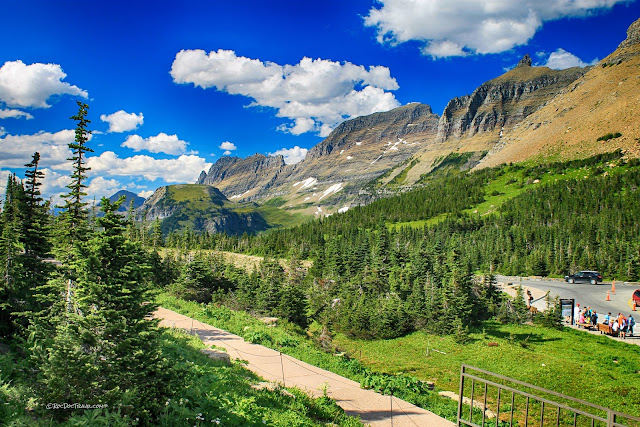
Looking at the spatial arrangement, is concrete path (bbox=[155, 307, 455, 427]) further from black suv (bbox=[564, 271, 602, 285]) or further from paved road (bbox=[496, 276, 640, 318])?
black suv (bbox=[564, 271, 602, 285])

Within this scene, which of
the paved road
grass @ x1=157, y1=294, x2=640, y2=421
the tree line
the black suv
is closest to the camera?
the tree line

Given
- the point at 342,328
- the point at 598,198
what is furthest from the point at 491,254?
the point at 342,328

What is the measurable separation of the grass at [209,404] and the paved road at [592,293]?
39.0 meters

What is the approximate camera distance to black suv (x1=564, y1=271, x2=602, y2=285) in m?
54.8

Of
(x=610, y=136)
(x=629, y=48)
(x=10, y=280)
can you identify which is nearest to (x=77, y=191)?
(x=10, y=280)

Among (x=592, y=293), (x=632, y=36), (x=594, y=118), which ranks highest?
(x=632, y=36)

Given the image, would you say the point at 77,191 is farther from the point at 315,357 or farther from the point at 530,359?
the point at 530,359

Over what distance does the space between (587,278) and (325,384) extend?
58042mm

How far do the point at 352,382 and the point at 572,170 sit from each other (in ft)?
495

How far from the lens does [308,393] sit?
13406mm

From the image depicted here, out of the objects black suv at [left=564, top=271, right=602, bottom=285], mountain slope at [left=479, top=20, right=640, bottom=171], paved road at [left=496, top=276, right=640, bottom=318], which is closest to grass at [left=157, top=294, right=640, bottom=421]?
paved road at [left=496, top=276, right=640, bottom=318]

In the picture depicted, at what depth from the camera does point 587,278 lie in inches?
2184

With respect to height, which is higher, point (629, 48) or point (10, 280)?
point (629, 48)

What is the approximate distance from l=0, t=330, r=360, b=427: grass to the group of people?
31572 mm
